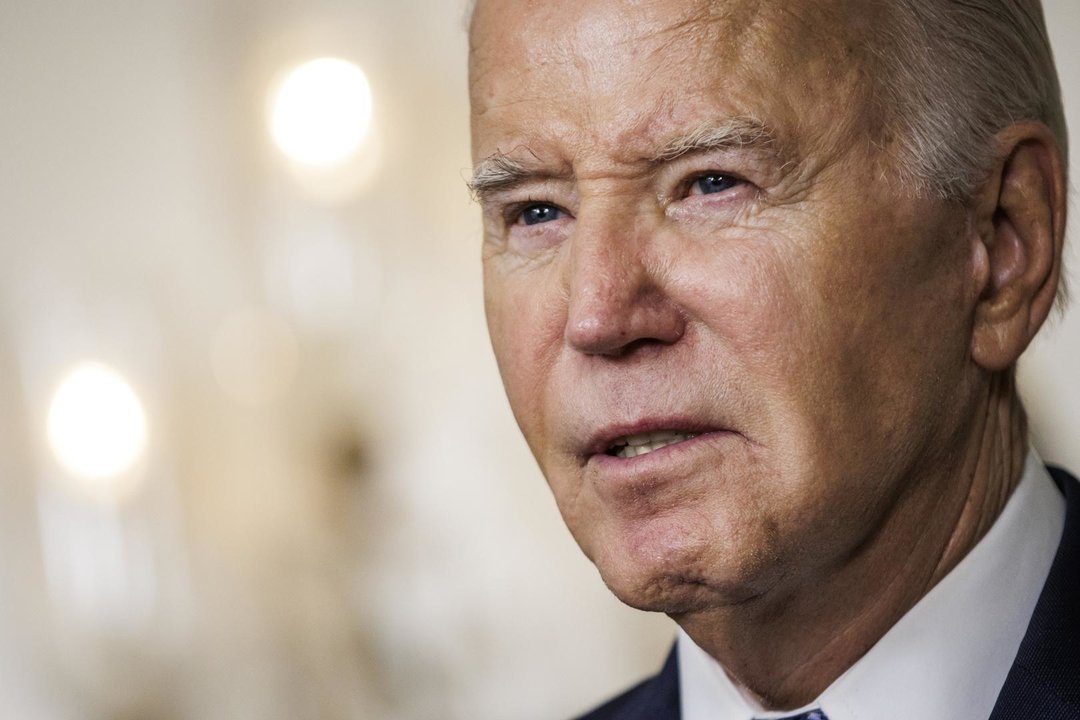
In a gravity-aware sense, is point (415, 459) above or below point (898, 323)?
below

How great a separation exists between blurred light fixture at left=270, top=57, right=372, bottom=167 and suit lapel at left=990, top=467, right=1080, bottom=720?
2317 millimetres

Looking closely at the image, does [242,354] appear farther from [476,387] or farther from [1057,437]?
[1057,437]

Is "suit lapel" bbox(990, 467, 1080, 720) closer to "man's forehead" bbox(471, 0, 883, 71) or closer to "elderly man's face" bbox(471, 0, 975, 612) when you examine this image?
"elderly man's face" bbox(471, 0, 975, 612)

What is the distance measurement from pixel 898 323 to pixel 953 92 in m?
0.32

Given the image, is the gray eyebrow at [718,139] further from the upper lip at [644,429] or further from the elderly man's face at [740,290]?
the upper lip at [644,429]

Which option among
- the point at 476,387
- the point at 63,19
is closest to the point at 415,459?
the point at 476,387

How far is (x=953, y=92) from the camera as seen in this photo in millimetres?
1597

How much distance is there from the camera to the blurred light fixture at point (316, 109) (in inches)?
133

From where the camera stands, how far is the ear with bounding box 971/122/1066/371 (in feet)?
5.33

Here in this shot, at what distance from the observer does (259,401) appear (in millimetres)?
3352

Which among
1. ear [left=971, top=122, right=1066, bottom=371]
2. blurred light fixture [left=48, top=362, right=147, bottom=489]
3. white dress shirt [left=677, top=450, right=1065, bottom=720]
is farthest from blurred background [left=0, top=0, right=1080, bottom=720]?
→ ear [left=971, top=122, right=1066, bottom=371]

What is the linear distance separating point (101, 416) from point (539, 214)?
80.5 inches

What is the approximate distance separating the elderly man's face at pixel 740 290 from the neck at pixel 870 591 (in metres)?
0.07

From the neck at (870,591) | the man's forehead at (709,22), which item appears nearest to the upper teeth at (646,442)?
the neck at (870,591)
